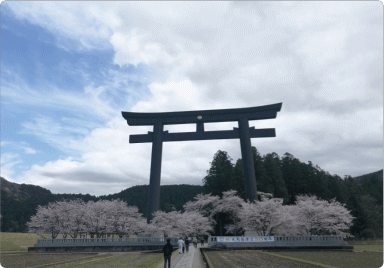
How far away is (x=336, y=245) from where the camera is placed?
21.9m

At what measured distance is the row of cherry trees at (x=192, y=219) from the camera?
24.7 metres

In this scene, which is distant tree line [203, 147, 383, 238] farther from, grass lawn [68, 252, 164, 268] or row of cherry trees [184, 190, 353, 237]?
grass lawn [68, 252, 164, 268]

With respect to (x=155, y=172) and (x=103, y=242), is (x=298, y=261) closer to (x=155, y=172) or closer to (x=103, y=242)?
(x=103, y=242)

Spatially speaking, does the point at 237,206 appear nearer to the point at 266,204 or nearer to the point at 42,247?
the point at 266,204

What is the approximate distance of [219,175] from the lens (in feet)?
150

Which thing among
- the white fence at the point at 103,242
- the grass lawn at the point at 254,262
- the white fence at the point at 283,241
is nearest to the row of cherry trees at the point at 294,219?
the white fence at the point at 283,241

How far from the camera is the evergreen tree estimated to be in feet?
143

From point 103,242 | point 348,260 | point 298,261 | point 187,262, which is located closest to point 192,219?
point 103,242

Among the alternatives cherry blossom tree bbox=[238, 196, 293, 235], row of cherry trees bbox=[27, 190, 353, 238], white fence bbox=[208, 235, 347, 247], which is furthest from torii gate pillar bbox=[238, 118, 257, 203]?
white fence bbox=[208, 235, 347, 247]

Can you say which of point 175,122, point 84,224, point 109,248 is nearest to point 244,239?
point 109,248

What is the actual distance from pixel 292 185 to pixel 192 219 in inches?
1031

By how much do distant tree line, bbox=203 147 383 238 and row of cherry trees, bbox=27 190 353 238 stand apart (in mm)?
7264

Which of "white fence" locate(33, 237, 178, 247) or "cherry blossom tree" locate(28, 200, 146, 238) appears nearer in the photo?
"white fence" locate(33, 237, 178, 247)

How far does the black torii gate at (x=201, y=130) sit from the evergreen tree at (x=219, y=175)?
13881 millimetres
